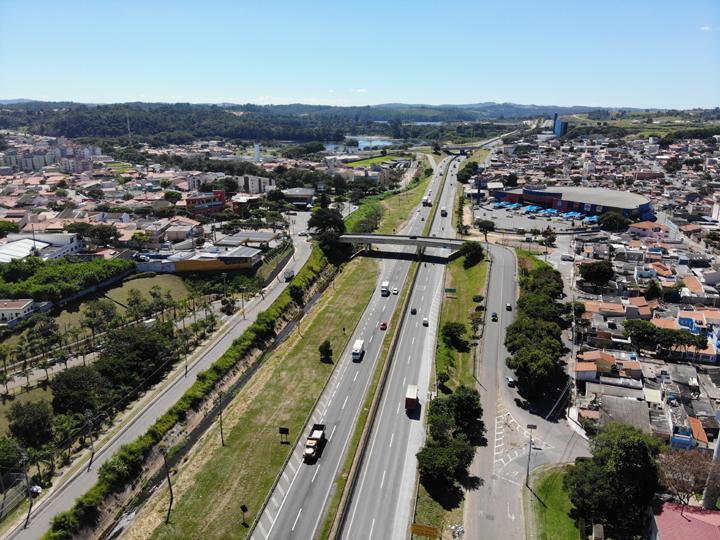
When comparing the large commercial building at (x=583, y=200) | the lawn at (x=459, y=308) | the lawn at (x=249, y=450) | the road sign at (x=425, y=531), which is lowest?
the lawn at (x=249, y=450)

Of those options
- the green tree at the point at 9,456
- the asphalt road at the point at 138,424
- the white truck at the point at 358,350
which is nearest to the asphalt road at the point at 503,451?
the white truck at the point at 358,350

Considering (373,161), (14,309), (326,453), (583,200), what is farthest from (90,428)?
(373,161)

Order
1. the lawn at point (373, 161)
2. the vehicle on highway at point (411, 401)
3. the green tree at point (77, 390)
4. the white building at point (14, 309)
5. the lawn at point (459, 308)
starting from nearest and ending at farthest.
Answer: the vehicle on highway at point (411, 401) < the green tree at point (77, 390) < the lawn at point (459, 308) < the white building at point (14, 309) < the lawn at point (373, 161)

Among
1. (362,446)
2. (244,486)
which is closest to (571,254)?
(362,446)

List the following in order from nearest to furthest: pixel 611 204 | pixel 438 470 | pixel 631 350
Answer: pixel 438 470, pixel 631 350, pixel 611 204

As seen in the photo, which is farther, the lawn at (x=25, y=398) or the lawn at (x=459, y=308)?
the lawn at (x=459, y=308)

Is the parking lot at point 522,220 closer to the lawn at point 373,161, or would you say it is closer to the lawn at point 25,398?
the lawn at point 373,161

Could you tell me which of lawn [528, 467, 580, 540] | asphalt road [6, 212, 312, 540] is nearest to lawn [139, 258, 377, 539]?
asphalt road [6, 212, 312, 540]

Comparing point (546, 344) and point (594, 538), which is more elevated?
point (546, 344)

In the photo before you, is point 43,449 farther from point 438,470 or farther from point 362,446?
point 438,470
